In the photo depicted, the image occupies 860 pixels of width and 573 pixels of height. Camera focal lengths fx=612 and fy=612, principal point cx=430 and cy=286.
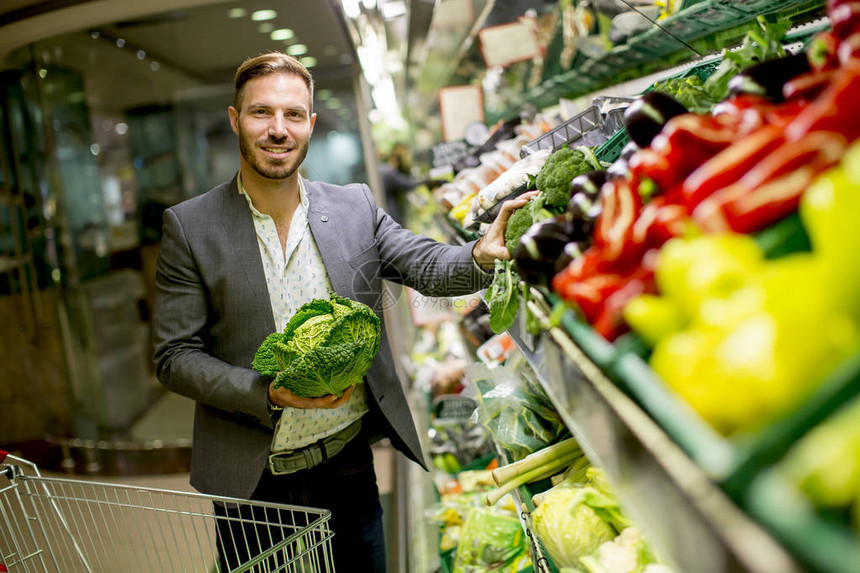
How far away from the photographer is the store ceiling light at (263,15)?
4199 mm

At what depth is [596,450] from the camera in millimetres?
784

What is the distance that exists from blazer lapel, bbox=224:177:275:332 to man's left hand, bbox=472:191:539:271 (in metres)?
0.69

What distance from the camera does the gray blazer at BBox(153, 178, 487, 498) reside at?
1878mm

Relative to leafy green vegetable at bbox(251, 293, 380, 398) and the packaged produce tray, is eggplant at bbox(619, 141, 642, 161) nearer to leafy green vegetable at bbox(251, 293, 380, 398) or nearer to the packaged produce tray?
the packaged produce tray

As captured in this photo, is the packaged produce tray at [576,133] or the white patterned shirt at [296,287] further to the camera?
the white patterned shirt at [296,287]

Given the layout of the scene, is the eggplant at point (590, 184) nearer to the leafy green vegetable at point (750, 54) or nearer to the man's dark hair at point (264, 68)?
the leafy green vegetable at point (750, 54)

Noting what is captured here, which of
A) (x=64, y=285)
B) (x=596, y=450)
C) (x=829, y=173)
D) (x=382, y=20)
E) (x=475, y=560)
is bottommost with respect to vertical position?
(x=475, y=560)

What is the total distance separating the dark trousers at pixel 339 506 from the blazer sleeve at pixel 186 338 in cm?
32

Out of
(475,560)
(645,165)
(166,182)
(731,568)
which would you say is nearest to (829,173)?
A: (645,165)

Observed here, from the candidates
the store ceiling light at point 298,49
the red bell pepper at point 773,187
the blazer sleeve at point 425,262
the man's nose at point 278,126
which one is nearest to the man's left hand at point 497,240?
the blazer sleeve at point 425,262

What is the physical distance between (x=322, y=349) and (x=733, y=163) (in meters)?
1.12

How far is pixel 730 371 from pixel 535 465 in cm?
127

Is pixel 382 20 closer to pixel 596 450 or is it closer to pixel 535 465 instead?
pixel 535 465

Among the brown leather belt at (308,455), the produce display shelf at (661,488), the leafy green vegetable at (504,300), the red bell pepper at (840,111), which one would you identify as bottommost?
the brown leather belt at (308,455)
